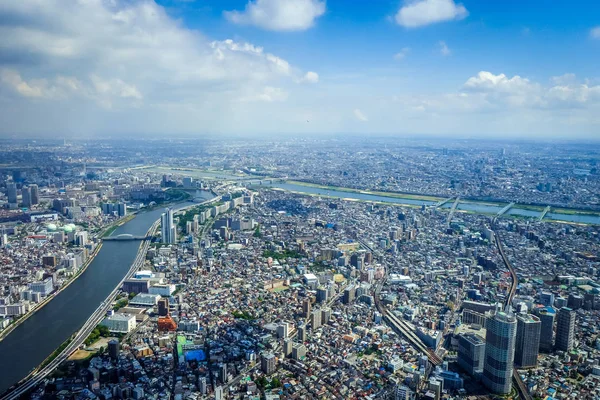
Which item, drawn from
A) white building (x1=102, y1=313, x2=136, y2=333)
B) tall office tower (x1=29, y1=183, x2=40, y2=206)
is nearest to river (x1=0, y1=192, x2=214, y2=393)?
white building (x1=102, y1=313, x2=136, y2=333)

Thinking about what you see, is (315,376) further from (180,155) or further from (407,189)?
(180,155)

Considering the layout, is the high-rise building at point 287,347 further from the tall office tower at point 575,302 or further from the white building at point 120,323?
the tall office tower at point 575,302

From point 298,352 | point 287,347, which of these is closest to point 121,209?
point 287,347

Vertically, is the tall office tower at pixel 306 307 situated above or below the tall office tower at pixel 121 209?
below

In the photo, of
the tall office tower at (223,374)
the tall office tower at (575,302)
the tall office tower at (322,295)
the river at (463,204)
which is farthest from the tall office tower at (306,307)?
the river at (463,204)

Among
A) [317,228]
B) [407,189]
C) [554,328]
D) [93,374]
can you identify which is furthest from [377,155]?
[93,374]

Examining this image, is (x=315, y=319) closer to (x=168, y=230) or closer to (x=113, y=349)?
(x=113, y=349)

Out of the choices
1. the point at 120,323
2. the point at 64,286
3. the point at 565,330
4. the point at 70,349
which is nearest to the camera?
the point at 70,349
